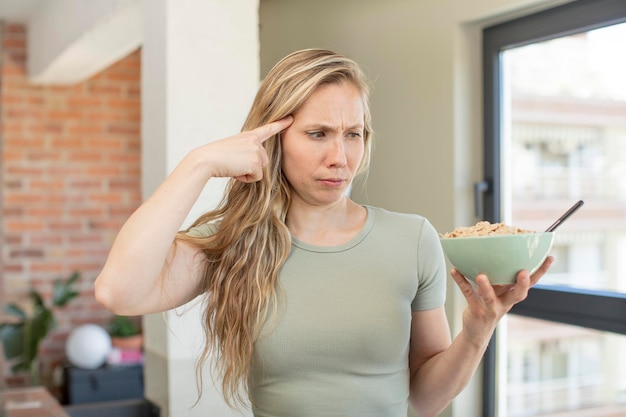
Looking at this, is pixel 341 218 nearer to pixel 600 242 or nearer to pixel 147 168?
pixel 147 168

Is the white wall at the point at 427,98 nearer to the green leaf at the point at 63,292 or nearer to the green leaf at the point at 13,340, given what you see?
the green leaf at the point at 63,292

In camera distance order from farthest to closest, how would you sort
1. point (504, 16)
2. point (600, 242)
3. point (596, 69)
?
point (600, 242)
point (596, 69)
point (504, 16)

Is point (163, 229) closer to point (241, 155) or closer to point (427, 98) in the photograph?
point (241, 155)

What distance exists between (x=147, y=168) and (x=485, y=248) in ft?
5.61

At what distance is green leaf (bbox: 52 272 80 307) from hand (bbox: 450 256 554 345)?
12.9 feet

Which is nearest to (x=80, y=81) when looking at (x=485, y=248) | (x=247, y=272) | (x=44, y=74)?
(x=44, y=74)

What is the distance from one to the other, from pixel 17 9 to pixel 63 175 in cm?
106

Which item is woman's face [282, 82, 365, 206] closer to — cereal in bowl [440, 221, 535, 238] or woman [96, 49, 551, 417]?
woman [96, 49, 551, 417]

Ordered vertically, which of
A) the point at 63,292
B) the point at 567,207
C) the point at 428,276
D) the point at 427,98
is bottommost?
the point at 63,292

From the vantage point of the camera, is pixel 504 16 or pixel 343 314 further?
pixel 504 16

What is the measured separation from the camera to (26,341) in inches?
182

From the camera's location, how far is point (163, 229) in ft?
4.21

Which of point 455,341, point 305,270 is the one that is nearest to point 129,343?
point 305,270

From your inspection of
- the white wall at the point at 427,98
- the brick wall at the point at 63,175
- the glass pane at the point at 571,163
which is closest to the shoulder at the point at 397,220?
the white wall at the point at 427,98
